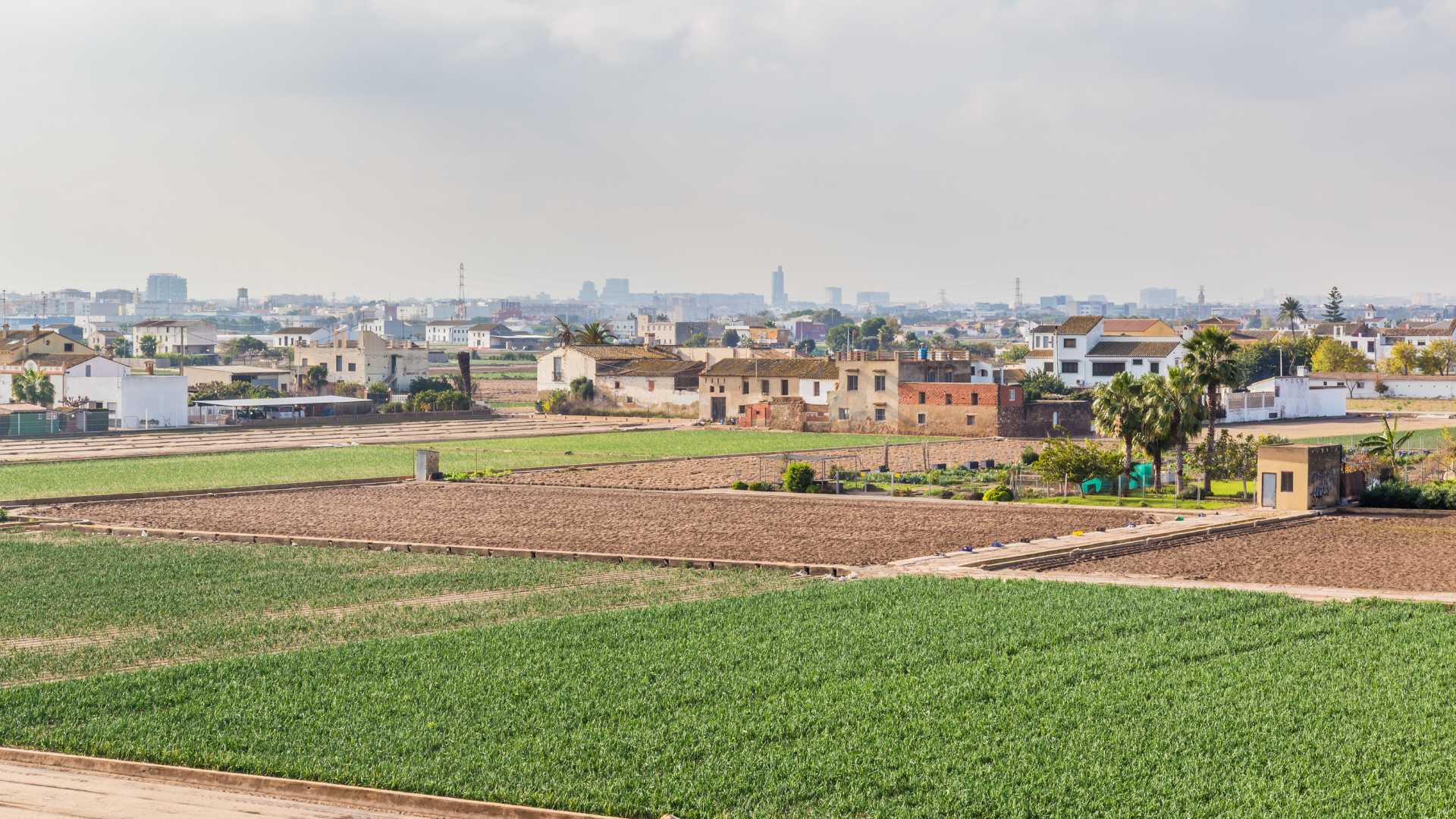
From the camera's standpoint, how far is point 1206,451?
5503 centimetres

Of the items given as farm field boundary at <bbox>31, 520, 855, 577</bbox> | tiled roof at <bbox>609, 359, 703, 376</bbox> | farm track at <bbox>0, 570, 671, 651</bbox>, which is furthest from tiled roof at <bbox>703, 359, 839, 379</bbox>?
farm track at <bbox>0, 570, 671, 651</bbox>

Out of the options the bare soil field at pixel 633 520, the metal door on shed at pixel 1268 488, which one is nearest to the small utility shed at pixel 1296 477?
the metal door on shed at pixel 1268 488

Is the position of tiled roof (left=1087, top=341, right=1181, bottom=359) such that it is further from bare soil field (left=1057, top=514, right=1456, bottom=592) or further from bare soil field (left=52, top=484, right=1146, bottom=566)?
bare soil field (left=1057, top=514, right=1456, bottom=592)

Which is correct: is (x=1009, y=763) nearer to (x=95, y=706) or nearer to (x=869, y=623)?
(x=869, y=623)

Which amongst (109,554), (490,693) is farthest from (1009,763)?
(109,554)

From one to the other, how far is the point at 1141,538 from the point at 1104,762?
23.4 meters

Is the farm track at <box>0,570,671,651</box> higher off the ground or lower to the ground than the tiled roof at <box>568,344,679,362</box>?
lower

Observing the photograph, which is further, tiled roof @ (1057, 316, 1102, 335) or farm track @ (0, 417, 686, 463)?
tiled roof @ (1057, 316, 1102, 335)

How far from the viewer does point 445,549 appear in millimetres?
41406

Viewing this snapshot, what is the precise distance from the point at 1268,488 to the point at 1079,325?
71063mm

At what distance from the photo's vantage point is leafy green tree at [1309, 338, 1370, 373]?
142 m

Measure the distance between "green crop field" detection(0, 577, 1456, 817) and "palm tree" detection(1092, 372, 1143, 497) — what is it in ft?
85.0

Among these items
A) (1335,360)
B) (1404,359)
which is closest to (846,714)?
(1335,360)

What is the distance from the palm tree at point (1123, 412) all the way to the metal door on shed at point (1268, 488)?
5476 mm
